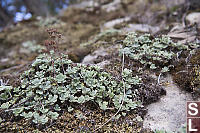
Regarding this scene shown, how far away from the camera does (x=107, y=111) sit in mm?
2240

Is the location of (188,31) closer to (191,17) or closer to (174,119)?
(191,17)

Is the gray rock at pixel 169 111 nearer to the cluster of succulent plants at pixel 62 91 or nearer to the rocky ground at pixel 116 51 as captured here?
the rocky ground at pixel 116 51

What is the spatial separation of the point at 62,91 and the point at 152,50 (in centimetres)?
180

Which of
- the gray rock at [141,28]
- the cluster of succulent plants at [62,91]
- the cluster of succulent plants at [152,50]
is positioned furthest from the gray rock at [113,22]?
the cluster of succulent plants at [62,91]

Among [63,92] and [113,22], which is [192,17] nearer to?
[113,22]

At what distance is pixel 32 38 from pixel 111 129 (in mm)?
5143

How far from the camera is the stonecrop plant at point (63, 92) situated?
7.09 ft

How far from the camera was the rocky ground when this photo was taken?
210 centimetres

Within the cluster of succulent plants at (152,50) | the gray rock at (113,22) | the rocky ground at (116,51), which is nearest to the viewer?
the rocky ground at (116,51)

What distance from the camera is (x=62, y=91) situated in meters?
2.27

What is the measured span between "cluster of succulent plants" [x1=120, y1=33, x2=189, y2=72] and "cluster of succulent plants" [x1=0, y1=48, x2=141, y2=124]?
1.76 feet

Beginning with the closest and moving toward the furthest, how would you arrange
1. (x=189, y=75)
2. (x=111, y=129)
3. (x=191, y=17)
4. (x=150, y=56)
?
1. (x=111, y=129)
2. (x=189, y=75)
3. (x=150, y=56)
4. (x=191, y=17)

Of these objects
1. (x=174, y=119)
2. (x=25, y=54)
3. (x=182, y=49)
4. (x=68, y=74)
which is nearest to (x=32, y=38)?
(x=25, y=54)

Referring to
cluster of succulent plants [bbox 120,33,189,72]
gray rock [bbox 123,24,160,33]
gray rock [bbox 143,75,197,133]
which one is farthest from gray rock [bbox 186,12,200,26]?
gray rock [bbox 143,75,197,133]
